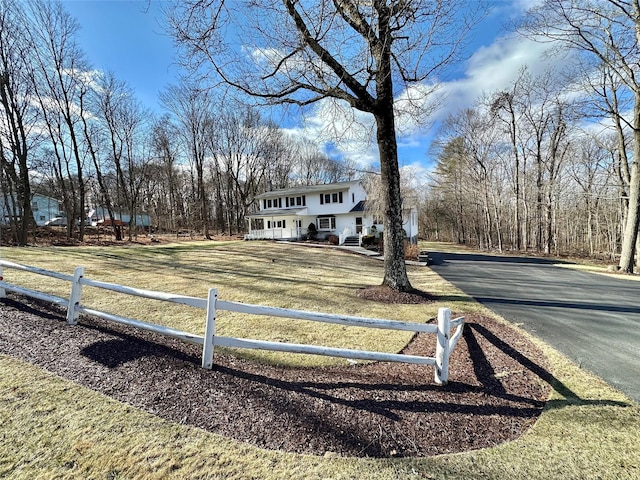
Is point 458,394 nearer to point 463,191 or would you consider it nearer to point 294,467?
point 294,467

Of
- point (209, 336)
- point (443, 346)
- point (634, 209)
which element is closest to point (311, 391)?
point (209, 336)

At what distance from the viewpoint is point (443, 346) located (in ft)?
10.1

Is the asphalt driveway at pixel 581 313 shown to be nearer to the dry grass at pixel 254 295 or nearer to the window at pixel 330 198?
the dry grass at pixel 254 295

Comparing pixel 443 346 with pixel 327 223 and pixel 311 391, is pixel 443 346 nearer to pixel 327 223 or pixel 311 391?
pixel 311 391

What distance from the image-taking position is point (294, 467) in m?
1.99

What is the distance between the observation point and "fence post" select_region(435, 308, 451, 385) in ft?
9.73

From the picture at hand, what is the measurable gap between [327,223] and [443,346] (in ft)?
78.3

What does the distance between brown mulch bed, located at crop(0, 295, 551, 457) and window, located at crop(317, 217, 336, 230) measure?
22490 millimetres

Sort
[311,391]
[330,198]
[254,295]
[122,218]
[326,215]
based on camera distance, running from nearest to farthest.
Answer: [311,391] → [254,295] → [330,198] → [326,215] → [122,218]

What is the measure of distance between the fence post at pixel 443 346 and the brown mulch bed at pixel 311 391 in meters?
0.14

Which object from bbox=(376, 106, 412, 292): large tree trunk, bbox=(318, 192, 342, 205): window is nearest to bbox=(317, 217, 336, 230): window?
bbox=(318, 192, 342, 205): window

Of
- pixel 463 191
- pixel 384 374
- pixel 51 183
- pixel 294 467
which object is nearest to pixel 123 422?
pixel 294 467

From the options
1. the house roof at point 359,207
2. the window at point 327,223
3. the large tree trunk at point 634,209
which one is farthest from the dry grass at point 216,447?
the window at point 327,223

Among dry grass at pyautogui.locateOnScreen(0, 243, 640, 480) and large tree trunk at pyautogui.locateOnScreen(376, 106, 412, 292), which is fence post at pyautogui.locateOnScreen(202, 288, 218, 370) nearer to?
dry grass at pyautogui.locateOnScreen(0, 243, 640, 480)
